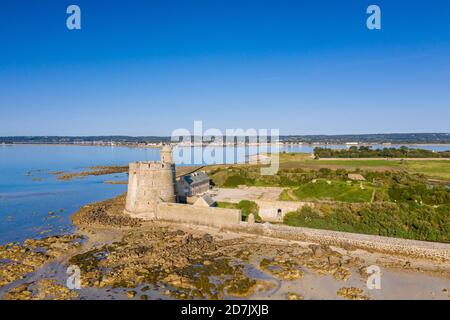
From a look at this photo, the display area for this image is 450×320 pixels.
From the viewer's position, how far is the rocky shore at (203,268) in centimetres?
1231

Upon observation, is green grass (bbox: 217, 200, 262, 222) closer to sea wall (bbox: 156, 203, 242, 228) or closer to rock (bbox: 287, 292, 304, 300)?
sea wall (bbox: 156, 203, 242, 228)

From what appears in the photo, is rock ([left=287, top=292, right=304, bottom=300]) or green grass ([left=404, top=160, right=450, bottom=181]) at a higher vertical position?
green grass ([left=404, top=160, right=450, bottom=181])

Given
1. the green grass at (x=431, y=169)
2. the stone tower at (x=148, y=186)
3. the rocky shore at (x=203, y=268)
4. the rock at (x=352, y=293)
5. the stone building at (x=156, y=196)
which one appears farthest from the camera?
the green grass at (x=431, y=169)

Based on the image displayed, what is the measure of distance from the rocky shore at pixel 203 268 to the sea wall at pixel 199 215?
65cm

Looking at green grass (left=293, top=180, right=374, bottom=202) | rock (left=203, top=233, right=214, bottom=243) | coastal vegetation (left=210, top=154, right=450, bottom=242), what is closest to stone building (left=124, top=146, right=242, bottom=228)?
rock (left=203, top=233, right=214, bottom=243)

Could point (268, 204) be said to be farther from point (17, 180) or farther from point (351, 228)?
point (17, 180)

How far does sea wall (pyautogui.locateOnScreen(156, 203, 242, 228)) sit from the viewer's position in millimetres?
19031

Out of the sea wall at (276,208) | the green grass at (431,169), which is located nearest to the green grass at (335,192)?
the sea wall at (276,208)

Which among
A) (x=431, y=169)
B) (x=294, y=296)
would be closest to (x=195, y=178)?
(x=294, y=296)

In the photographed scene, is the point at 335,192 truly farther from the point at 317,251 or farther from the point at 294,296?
the point at 294,296

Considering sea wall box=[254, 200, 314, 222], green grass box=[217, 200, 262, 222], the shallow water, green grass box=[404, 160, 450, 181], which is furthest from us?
green grass box=[404, 160, 450, 181]

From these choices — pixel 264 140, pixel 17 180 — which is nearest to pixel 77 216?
pixel 17 180

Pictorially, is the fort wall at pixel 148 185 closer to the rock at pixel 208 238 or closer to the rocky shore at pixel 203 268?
the rocky shore at pixel 203 268

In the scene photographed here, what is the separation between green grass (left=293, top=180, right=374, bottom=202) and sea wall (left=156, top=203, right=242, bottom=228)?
788 cm
